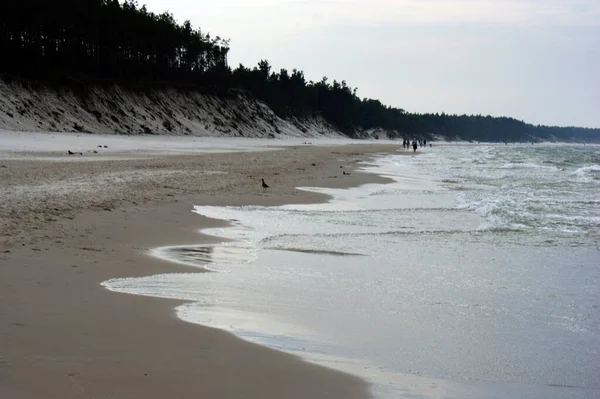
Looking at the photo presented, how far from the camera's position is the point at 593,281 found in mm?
7668

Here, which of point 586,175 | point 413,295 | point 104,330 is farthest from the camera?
point 586,175

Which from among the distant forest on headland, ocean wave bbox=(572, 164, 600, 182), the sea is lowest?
the sea

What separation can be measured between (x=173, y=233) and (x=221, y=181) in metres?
9.14

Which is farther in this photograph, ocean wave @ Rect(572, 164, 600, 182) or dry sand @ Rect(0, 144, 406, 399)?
ocean wave @ Rect(572, 164, 600, 182)

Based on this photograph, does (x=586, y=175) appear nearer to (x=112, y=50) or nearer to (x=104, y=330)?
(x=104, y=330)

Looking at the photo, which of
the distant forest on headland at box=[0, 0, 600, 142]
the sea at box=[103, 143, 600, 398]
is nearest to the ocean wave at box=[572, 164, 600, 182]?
the sea at box=[103, 143, 600, 398]

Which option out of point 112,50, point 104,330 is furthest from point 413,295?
point 112,50

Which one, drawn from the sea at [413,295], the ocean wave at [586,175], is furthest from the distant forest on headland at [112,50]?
the sea at [413,295]

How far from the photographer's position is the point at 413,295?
22.1 ft

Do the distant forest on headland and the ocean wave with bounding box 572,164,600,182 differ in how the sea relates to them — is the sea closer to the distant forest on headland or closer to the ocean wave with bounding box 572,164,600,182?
the ocean wave with bounding box 572,164,600,182

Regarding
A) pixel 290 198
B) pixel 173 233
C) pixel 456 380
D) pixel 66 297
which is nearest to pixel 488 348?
pixel 456 380

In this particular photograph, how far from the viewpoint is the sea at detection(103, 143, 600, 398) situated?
454 centimetres

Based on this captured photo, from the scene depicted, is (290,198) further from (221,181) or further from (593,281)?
(593,281)

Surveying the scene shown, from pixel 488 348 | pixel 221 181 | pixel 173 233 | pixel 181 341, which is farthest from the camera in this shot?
pixel 221 181
